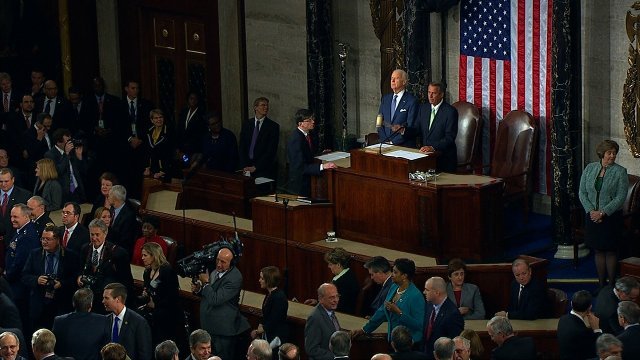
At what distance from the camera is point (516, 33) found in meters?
17.5

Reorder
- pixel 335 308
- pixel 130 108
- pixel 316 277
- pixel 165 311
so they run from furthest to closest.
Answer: pixel 130 108 → pixel 316 277 → pixel 165 311 → pixel 335 308

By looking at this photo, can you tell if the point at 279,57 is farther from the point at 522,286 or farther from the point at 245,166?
the point at 522,286

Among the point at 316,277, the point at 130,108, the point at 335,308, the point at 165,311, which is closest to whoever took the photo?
the point at 335,308

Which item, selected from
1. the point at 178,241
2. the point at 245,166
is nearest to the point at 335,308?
the point at 178,241

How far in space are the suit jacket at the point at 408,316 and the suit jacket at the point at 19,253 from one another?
11.3 ft

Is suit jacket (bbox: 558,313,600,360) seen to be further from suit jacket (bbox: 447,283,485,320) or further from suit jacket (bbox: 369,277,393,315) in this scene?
suit jacket (bbox: 369,277,393,315)

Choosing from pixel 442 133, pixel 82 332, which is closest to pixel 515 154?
pixel 442 133

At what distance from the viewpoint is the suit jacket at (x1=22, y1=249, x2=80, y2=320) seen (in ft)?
46.8

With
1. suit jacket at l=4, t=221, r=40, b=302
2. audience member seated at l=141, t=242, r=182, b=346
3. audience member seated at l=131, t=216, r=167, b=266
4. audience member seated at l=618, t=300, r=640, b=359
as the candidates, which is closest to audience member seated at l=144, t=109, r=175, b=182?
audience member seated at l=131, t=216, r=167, b=266

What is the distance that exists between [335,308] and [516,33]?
5.60 m

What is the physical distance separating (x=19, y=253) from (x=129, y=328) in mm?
2300

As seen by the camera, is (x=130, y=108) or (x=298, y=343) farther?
(x=130, y=108)

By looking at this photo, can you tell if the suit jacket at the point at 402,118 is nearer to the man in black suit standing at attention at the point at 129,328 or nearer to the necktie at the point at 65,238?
the necktie at the point at 65,238

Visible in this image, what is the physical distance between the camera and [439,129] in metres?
15.9
